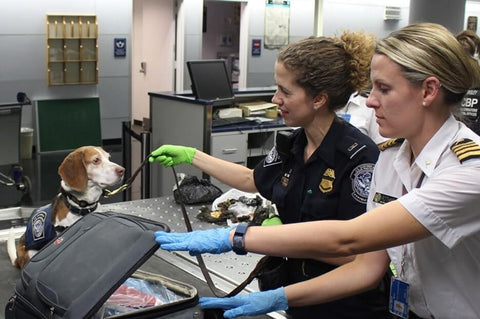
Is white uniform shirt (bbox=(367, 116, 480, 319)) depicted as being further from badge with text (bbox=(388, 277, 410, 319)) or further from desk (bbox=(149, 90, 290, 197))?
desk (bbox=(149, 90, 290, 197))

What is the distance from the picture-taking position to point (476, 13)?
564 inches

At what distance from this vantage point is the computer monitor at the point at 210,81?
541 cm

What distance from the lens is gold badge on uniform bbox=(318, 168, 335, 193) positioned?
1.76 m

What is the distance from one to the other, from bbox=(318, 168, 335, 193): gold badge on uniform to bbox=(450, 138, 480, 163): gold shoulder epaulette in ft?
1.49

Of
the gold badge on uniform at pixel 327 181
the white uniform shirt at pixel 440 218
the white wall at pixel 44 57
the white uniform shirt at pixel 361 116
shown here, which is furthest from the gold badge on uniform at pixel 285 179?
the white wall at pixel 44 57

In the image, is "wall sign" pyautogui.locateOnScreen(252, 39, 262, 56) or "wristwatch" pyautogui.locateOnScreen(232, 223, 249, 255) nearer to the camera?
"wristwatch" pyautogui.locateOnScreen(232, 223, 249, 255)

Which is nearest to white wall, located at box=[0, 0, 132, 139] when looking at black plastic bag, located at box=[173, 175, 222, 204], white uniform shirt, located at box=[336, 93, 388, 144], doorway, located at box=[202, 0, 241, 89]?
doorway, located at box=[202, 0, 241, 89]

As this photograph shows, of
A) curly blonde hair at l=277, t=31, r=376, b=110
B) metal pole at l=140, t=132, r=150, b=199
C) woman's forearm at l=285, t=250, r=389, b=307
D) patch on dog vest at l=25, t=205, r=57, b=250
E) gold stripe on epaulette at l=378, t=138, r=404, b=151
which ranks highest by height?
curly blonde hair at l=277, t=31, r=376, b=110

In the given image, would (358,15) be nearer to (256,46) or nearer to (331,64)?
(256,46)

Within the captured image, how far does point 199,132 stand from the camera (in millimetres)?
5336

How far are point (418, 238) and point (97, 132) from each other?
8623mm

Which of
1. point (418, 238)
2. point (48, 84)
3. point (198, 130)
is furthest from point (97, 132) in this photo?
point (418, 238)

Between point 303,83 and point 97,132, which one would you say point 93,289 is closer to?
point 303,83

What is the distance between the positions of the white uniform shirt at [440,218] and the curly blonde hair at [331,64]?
0.32 m
